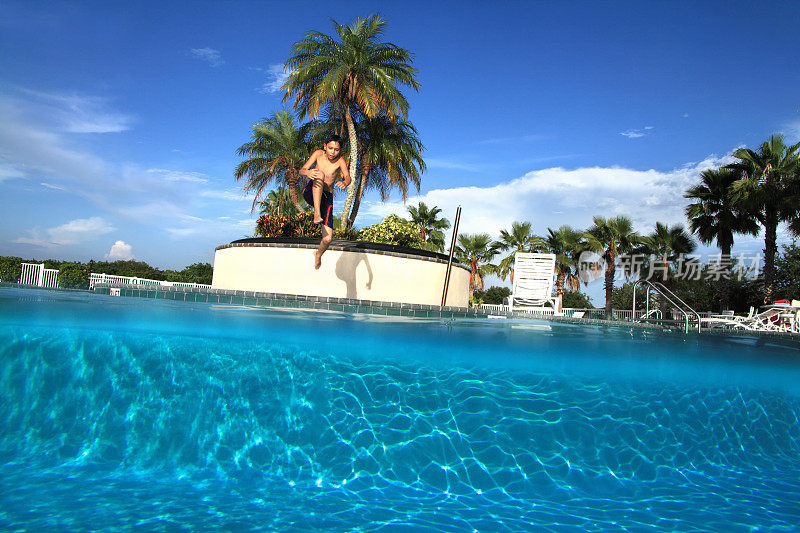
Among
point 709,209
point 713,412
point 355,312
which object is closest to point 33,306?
point 355,312

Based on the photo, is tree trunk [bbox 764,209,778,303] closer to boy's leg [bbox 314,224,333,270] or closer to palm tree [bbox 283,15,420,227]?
palm tree [bbox 283,15,420,227]

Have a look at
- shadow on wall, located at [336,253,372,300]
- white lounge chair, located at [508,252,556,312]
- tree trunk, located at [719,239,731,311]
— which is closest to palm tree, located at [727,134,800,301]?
tree trunk, located at [719,239,731,311]

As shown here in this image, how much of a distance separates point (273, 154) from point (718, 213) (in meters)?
24.3

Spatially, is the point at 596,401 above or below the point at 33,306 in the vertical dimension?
below

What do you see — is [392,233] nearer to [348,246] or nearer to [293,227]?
[293,227]

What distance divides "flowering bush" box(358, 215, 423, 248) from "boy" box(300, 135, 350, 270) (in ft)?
18.9

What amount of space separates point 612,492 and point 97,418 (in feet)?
21.1

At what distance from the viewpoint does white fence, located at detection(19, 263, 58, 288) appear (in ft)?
60.9

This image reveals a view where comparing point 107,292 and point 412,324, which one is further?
point 107,292

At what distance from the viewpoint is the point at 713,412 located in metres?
7.70

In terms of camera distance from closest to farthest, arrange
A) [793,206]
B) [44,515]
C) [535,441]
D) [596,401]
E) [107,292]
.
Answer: [44,515] < [535,441] < [596,401] < [107,292] < [793,206]

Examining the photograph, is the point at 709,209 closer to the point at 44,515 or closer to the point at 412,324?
the point at 412,324

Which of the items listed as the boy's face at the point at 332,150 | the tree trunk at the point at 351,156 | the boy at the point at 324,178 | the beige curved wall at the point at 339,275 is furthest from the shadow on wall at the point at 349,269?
the tree trunk at the point at 351,156

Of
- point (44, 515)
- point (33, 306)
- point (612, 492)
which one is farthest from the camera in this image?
point (33, 306)
